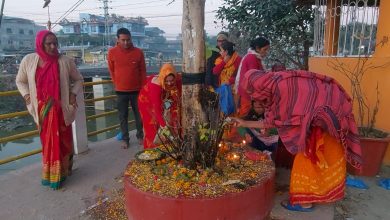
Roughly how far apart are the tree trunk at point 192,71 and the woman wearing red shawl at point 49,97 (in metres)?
1.55

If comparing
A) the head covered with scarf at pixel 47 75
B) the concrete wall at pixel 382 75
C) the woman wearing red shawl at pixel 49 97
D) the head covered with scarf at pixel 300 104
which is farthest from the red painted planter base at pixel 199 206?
the concrete wall at pixel 382 75

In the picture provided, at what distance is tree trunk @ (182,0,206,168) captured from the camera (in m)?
2.35

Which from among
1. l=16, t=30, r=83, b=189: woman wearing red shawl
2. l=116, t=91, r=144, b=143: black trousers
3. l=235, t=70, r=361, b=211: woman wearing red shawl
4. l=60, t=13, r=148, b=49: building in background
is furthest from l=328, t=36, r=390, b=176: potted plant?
l=60, t=13, r=148, b=49: building in background

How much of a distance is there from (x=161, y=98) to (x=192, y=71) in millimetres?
1059

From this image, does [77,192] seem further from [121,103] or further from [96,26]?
[96,26]

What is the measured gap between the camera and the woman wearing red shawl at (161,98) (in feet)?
11.1

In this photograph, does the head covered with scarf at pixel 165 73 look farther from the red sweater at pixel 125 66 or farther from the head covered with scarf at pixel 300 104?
the red sweater at pixel 125 66

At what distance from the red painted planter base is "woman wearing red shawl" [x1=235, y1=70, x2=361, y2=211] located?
1.94 ft

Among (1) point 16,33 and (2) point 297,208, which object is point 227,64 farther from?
(1) point 16,33

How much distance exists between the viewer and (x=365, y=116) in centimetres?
422

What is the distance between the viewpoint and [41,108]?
3.32 m

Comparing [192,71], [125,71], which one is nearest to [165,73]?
[192,71]

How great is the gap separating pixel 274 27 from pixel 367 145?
3825 mm

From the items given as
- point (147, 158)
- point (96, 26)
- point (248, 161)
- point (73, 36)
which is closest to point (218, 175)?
point (248, 161)
